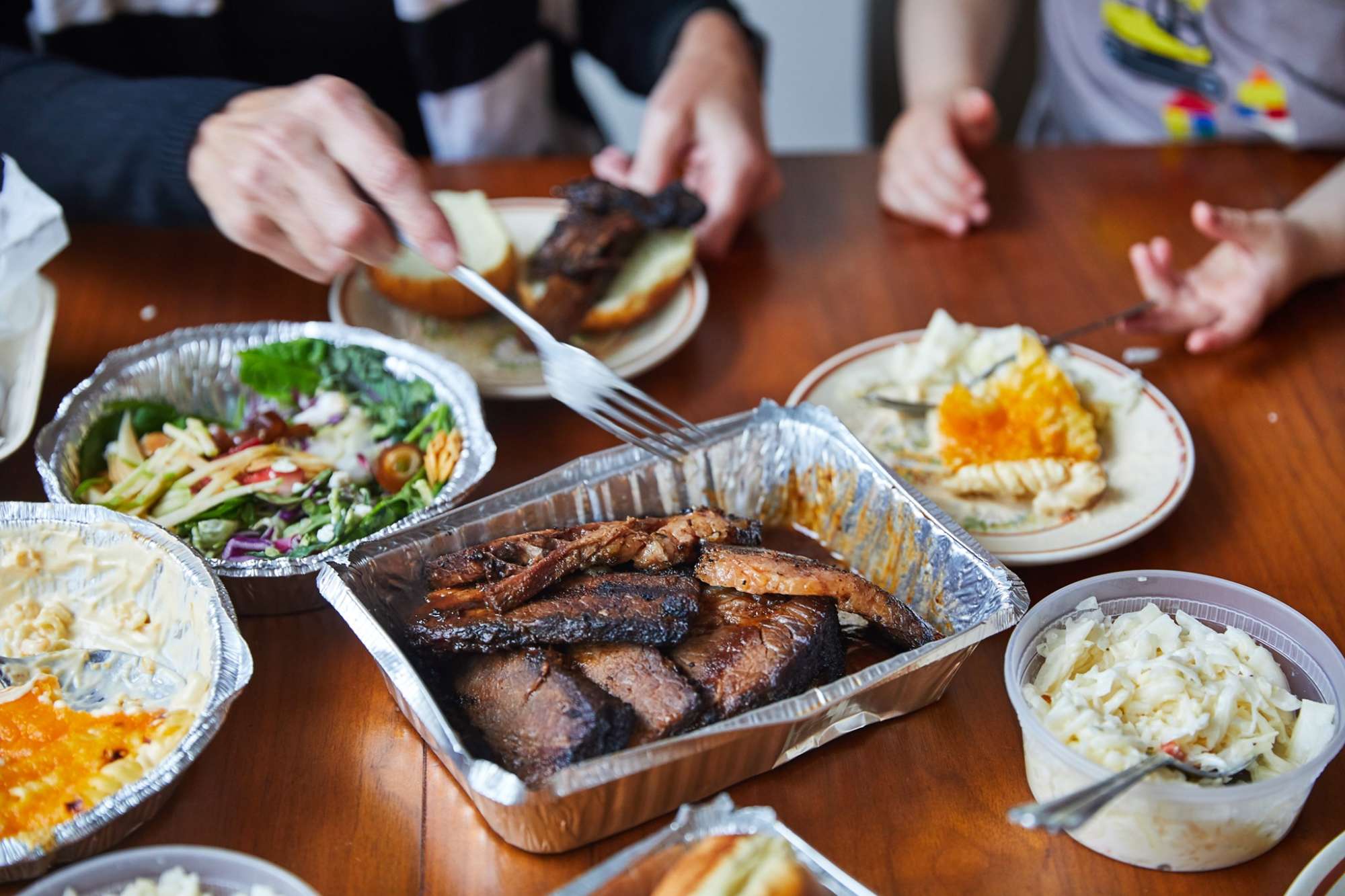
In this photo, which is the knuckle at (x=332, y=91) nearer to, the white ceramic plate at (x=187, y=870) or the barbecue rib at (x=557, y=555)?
the barbecue rib at (x=557, y=555)

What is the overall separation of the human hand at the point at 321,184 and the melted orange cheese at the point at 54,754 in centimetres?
72

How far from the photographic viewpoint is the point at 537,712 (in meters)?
1.21

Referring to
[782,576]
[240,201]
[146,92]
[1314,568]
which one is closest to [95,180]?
[146,92]

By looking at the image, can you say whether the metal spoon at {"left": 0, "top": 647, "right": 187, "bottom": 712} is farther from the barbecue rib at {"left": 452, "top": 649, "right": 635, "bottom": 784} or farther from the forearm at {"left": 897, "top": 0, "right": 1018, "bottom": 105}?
the forearm at {"left": 897, "top": 0, "right": 1018, "bottom": 105}

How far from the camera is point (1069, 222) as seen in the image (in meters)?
2.40

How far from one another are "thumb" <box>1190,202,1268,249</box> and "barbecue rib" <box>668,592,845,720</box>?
3.69 ft

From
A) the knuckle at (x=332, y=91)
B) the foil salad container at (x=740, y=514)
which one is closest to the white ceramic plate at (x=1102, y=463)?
the foil salad container at (x=740, y=514)

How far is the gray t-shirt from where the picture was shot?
2.41 meters

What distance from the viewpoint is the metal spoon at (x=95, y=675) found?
1.34 metres

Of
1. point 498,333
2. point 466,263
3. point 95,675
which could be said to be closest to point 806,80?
point 498,333

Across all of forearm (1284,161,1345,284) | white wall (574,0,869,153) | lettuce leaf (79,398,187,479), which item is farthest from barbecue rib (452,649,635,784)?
white wall (574,0,869,153)

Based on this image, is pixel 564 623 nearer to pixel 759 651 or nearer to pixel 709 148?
pixel 759 651

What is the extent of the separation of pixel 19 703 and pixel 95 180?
110 cm

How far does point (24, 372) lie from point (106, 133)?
0.56m
